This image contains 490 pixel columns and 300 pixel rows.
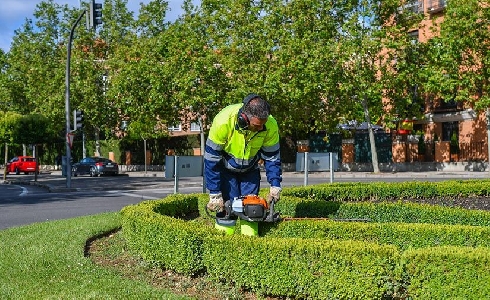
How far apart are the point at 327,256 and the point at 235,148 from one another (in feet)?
6.12

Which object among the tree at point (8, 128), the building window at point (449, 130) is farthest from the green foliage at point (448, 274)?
the building window at point (449, 130)

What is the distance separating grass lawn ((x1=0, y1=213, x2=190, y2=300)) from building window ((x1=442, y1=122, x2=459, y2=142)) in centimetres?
3076

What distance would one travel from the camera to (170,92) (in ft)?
125

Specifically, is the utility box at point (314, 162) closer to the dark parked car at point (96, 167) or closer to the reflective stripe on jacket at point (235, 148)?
the reflective stripe on jacket at point (235, 148)

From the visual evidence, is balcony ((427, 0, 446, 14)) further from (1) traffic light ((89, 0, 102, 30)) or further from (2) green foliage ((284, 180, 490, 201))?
(2) green foliage ((284, 180, 490, 201))

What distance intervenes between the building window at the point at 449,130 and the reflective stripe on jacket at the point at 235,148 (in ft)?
104

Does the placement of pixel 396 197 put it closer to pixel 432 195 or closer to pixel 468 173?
pixel 432 195

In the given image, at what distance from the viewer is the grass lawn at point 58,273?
5.34 meters

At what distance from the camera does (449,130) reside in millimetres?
36719

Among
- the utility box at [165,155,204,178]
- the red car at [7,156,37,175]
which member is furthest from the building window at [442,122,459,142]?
the red car at [7,156,37,175]

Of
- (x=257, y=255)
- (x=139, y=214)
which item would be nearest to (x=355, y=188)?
(x=139, y=214)

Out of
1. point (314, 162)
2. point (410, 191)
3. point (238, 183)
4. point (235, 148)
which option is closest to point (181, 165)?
point (314, 162)

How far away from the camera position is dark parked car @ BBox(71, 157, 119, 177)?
39031mm

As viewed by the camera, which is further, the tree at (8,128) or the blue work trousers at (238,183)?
the tree at (8,128)
